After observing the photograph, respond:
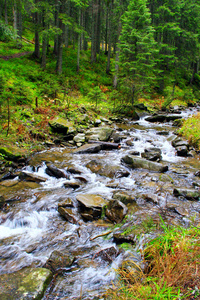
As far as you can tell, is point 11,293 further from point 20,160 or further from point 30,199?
point 20,160

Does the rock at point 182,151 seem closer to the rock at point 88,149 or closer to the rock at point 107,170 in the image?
the rock at point 107,170

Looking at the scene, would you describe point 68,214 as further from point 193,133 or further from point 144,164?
point 193,133

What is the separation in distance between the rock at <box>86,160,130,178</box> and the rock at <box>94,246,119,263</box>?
10.3 feet

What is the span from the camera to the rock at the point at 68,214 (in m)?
3.94

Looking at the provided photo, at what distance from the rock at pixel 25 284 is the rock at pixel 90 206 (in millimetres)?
1567

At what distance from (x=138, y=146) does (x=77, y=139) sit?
325cm

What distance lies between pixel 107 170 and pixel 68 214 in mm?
2645

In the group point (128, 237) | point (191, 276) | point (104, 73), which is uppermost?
point (104, 73)

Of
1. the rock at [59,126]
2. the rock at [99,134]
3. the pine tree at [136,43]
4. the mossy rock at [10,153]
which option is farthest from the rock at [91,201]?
the pine tree at [136,43]

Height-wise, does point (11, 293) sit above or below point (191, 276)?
below

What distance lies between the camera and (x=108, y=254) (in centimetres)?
302

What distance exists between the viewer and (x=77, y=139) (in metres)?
9.36

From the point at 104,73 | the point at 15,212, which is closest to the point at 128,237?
the point at 15,212

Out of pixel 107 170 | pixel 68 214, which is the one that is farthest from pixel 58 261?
pixel 107 170
